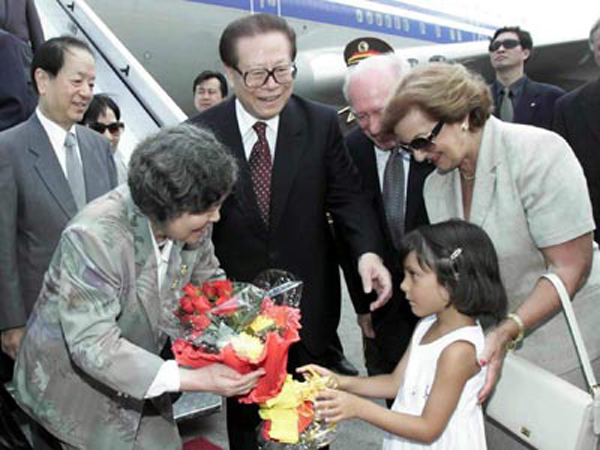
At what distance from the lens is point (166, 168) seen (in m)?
1.60

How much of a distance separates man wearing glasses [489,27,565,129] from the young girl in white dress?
148 inches

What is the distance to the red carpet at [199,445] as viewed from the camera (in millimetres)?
3727

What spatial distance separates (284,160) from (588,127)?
6.61 ft

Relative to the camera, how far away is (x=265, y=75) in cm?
231

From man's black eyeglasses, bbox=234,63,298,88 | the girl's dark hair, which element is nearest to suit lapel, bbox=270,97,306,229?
man's black eyeglasses, bbox=234,63,298,88

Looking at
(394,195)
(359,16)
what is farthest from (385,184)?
(359,16)

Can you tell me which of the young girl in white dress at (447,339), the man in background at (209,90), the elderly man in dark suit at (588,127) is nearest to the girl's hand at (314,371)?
the young girl in white dress at (447,339)

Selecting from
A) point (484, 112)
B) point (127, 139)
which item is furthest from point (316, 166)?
point (127, 139)

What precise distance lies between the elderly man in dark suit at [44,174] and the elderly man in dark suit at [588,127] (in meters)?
2.46

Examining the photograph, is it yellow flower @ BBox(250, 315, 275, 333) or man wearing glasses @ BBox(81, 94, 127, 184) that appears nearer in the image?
yellow flower @ BBox(250, 315, 275, 333)

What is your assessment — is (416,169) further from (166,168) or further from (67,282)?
(67,282)

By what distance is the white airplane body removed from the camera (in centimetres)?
813

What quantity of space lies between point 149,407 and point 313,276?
0.85 meters

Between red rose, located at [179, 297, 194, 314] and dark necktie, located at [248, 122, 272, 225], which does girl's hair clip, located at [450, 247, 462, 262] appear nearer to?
dark necktie, located at [248, 122, 272, 225]
